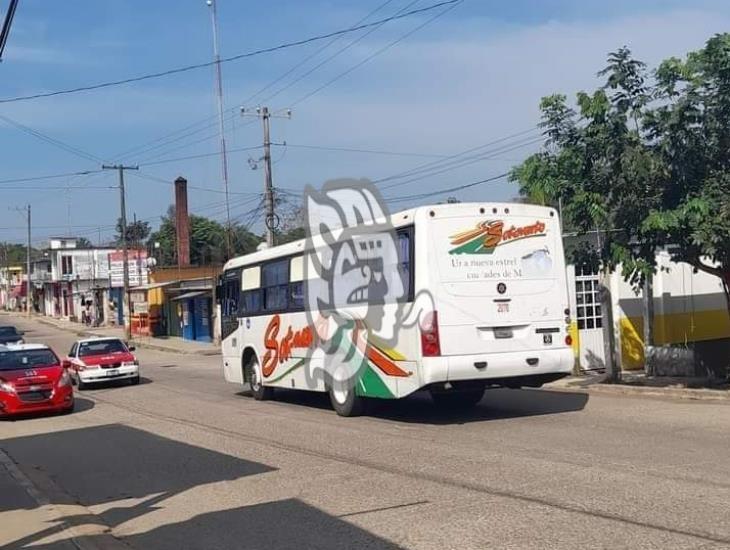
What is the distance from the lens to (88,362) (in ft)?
83.0

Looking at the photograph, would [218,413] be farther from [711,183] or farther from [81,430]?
[711,183]

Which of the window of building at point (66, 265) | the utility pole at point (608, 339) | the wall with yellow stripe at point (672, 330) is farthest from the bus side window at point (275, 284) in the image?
the window of building at point (66, 265)

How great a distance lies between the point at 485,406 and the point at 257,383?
5.61 metres

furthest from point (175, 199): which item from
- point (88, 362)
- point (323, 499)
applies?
point (323, 499)

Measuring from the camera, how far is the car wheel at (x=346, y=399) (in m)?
14.7

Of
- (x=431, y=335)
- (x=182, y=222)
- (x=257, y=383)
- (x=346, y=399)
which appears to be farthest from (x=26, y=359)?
(x=182, y=222)

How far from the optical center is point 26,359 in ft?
64.3

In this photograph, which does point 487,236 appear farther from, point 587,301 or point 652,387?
point 587,301

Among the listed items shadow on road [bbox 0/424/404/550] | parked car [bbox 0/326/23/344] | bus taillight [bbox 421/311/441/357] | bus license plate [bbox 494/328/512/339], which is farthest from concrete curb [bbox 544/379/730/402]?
parked car [bbox 0/326/23/344]

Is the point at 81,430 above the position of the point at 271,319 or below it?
below

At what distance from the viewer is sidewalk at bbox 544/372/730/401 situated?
14953 millimetres

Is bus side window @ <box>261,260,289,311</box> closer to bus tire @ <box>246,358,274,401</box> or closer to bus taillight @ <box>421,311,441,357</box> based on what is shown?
bus tire @ <box>246,358,274,401</box>

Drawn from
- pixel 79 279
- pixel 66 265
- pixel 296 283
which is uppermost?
pixel 66 265

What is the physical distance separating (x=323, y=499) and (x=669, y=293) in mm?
15053
